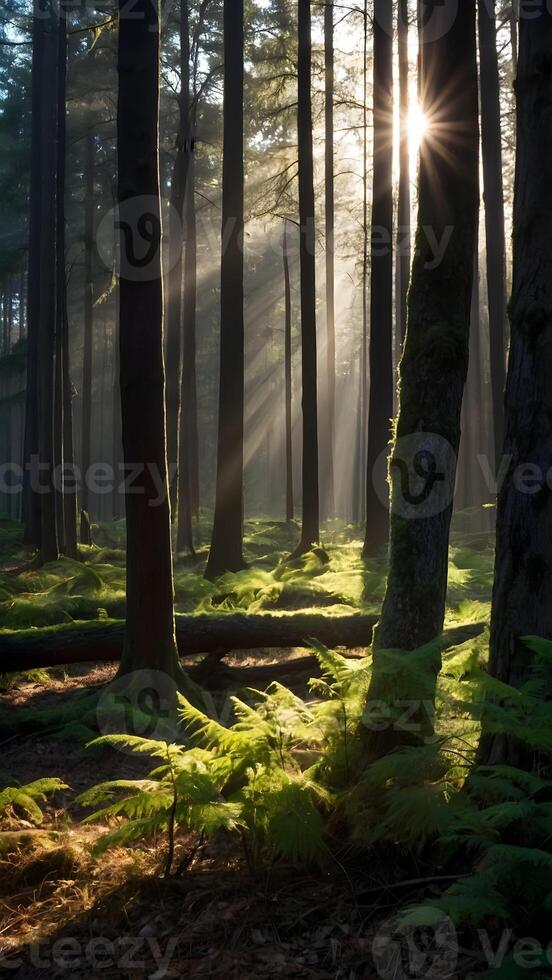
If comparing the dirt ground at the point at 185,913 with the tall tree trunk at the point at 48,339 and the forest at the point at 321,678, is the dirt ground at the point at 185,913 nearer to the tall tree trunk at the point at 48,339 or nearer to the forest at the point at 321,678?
the forest at the point at 321,678

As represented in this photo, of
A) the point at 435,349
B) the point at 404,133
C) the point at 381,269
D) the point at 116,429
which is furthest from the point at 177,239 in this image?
the point at 435,349

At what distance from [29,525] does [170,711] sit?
55.1 feet

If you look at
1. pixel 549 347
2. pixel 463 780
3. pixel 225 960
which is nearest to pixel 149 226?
pixel 549 347

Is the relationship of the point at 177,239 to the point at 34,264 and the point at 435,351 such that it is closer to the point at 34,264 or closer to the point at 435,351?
the point at 34,264

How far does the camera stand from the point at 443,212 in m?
5.08

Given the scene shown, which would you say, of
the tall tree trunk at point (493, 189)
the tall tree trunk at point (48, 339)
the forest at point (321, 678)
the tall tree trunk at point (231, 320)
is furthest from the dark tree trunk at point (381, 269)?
the tall tree trunk at point (48, 339)

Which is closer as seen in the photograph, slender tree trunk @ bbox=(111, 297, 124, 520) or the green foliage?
the green foliage

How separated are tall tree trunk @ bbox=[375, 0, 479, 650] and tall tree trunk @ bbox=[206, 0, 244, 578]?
8.85 m

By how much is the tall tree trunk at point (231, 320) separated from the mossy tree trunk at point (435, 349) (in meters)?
8.85

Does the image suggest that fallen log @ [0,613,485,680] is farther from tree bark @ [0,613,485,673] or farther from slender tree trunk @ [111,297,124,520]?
slender tree trunk @ [111,297,124,520]

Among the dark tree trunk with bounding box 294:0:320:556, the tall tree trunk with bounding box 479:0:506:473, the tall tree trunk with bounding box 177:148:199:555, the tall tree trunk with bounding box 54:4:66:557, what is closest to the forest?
the dark tree trunk with bounding box 294:0:320:556

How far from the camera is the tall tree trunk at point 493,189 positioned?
16.7 metres

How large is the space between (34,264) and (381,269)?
38.1ft

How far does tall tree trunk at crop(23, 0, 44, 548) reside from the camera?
64.2 ft
